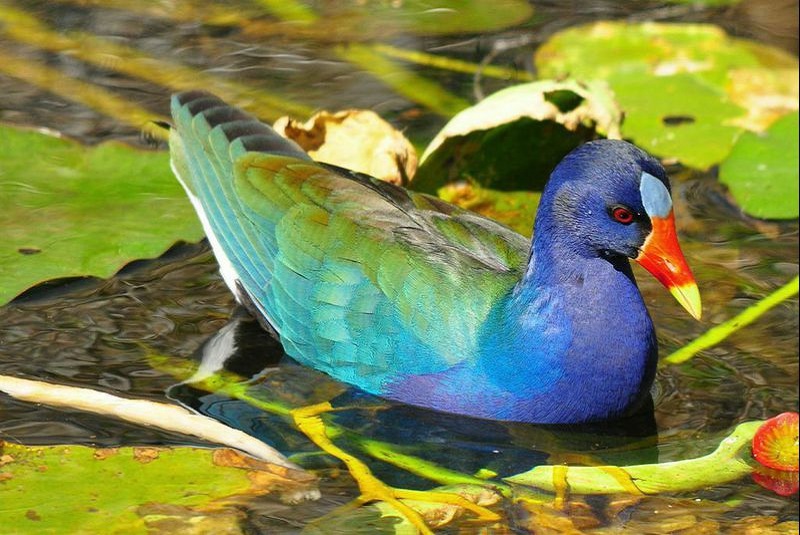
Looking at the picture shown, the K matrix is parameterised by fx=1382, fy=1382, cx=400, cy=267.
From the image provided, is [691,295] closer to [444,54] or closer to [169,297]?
[169,297]

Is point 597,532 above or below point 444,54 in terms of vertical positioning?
below

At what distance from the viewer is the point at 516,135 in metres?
4.04

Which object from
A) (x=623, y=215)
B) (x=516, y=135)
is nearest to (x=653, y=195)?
(x=623, y=215)

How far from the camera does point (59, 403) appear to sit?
3.15m

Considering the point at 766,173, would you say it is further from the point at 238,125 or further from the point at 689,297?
the point at 238,125

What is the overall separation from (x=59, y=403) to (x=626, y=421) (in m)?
1.33

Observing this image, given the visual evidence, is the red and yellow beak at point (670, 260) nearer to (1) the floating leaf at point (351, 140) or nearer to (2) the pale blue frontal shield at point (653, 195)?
(2) the pale blue frontal shield at point (653, 195)

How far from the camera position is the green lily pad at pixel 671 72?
4578mm

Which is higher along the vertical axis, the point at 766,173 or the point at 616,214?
the point at 616,214

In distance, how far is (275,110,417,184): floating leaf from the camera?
13.1 ft

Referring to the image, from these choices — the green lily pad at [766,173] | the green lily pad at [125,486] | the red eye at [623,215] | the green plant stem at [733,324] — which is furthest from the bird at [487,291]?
the green lily pad at [766,173]

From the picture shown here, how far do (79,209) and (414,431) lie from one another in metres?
1.17

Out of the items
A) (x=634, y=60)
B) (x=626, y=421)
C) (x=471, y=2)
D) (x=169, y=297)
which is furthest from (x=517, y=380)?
(x=471, y=2)

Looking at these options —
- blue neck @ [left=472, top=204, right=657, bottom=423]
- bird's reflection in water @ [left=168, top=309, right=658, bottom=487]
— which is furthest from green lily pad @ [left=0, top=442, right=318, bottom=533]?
blue neck @ [left=472, top=204, right=657, bottom=423]
